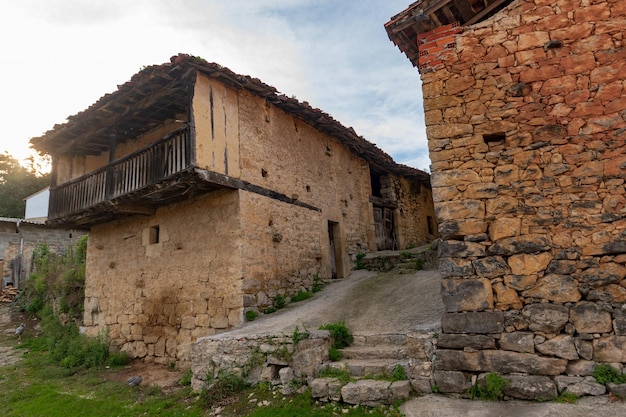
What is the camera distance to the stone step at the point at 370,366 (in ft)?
15.5

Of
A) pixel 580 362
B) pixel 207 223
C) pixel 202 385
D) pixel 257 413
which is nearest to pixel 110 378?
pixel 202 385

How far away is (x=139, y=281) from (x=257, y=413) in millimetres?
5912

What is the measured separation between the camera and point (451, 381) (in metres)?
4.22

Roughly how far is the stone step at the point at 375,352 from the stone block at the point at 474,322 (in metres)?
0.93

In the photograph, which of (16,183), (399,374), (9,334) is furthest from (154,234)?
(16,183)

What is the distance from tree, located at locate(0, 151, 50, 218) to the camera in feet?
87.9

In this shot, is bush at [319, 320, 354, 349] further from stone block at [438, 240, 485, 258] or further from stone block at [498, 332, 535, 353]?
stone block at [498, 332, 535, 353]

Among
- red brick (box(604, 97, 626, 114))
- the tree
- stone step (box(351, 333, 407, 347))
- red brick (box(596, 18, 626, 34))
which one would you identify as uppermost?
the tree

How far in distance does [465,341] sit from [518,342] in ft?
1.73

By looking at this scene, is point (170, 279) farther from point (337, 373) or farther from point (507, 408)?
point (507, 408)

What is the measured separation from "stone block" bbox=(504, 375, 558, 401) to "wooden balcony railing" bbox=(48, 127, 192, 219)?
6.14 meters

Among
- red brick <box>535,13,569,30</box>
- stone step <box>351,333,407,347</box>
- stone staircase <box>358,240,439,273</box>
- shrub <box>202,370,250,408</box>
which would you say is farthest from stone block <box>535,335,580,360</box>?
stone staircase <box>358,240,439,273</box>

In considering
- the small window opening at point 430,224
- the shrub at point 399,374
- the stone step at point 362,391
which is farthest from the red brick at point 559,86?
the small window opening at point 430,224

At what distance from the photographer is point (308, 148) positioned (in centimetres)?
1087
